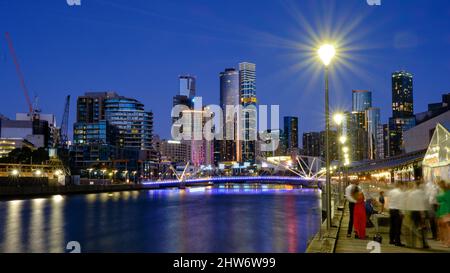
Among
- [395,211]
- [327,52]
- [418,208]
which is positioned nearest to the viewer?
[418,208]

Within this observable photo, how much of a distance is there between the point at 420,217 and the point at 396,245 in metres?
1.42

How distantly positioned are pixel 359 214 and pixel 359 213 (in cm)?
8

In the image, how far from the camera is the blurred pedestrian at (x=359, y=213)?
14302mm

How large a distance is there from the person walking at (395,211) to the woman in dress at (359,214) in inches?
49.8

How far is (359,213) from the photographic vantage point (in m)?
14.6

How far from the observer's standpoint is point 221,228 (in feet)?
120

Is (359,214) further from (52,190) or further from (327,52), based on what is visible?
(52,190)

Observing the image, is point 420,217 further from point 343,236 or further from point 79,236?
point 79,236

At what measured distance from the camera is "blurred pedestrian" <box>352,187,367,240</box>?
563 inches

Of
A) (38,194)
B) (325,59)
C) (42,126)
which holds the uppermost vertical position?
(42,126)

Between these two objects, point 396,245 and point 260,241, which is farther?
point 260,241

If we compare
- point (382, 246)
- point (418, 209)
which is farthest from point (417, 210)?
point (382, 246)

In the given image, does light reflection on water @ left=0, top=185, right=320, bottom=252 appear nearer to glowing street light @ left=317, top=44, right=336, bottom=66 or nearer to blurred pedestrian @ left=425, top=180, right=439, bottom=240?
blurred pedestrian @ left=425, top=180, right=439, bottom=240
